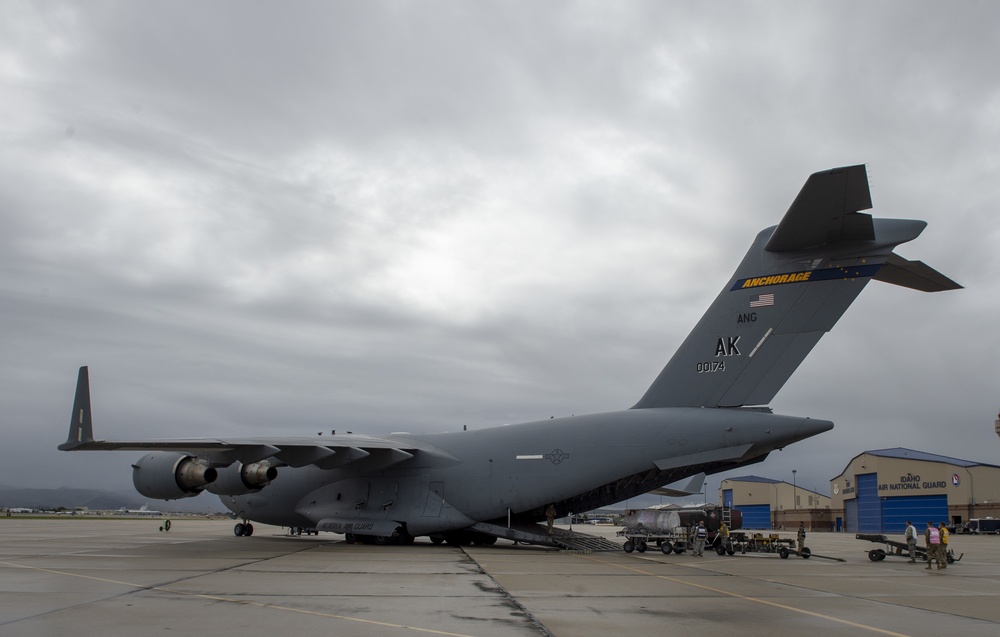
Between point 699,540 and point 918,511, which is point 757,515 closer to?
point 918,511

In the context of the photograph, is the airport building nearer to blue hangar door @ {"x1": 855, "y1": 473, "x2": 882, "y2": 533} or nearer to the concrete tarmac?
blue hangar door @ {"x1": 855, "y1": 473, "x2": 882, "y2": 533}

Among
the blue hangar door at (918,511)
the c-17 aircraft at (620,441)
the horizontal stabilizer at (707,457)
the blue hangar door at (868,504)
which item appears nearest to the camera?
the c-17 aircraft at (620,441)

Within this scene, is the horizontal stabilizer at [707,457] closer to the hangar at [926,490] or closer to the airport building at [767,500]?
the hangar at [926,490]

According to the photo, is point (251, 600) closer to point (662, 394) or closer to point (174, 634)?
point (174, 634)

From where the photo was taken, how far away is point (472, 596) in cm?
876

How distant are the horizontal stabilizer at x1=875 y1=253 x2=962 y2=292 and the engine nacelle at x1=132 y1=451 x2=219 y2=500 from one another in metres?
14.8

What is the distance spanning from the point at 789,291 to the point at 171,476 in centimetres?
1413

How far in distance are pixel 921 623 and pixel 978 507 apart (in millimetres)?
49575

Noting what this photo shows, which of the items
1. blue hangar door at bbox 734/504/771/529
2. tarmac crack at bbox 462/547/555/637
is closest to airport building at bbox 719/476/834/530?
blue hangar door at bbox 734/504/771/529

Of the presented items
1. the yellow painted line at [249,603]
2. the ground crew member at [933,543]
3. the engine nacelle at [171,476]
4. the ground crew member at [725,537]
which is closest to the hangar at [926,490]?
the ground crew member at [725,537]

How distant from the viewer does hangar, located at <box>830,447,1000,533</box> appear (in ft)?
162

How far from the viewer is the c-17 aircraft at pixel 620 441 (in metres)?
13.9

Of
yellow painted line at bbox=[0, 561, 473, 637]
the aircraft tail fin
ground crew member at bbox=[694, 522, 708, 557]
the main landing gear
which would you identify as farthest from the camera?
the main landing gear

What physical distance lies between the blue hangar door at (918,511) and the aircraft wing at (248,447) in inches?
1649
